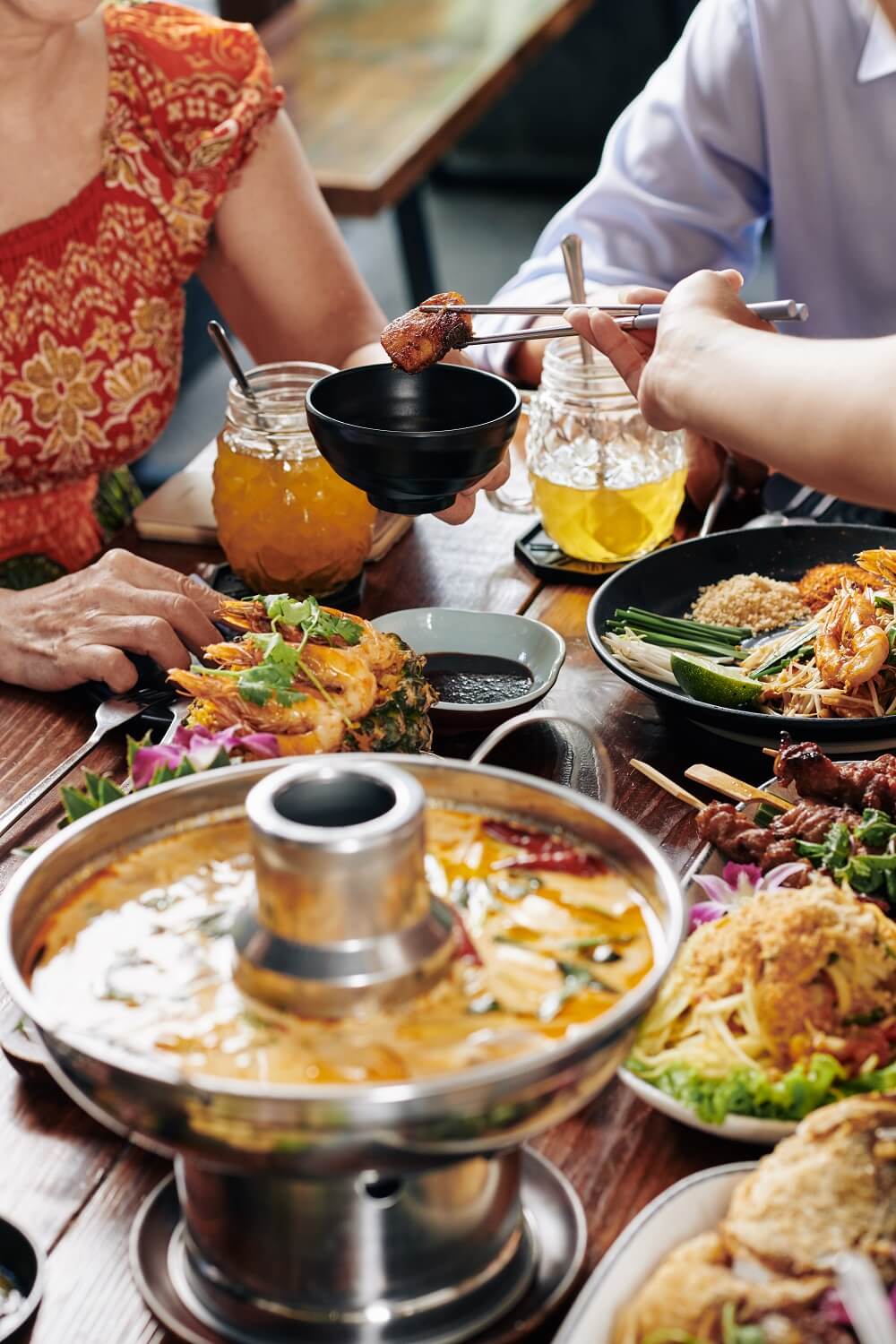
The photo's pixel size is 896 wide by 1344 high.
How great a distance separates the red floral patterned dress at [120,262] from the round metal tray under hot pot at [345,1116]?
1.66 metres

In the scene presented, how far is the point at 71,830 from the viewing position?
3.24ft

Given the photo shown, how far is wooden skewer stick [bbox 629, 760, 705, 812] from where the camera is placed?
1.45m

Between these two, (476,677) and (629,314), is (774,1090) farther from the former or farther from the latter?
(629,314)

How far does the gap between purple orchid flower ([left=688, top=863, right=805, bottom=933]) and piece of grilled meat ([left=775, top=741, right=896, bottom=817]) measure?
148mm

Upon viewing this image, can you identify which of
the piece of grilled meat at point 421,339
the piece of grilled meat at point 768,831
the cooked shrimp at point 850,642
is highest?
the piece of grilled meat at point 421,339

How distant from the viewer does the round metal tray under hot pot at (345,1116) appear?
0.76 meters

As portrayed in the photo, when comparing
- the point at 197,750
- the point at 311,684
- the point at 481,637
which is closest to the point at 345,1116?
the point at 197,750

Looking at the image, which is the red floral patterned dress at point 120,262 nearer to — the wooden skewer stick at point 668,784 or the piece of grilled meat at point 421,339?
the piece of grilled meat at point 421,339

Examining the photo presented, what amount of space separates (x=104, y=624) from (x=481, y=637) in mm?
446

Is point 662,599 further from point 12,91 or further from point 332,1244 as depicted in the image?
point 12,91

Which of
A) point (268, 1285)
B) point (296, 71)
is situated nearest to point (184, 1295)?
point (268, 1285)

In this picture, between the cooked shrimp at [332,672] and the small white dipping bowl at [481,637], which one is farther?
the small white dipping bowl at [481,637]

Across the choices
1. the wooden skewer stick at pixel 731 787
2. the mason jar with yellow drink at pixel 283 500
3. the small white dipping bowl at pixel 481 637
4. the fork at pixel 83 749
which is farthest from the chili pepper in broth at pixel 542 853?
the mason jar with yellow drink at pixel 283 500

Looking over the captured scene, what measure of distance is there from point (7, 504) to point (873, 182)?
5.53 feet
